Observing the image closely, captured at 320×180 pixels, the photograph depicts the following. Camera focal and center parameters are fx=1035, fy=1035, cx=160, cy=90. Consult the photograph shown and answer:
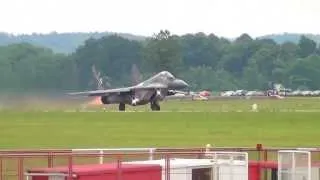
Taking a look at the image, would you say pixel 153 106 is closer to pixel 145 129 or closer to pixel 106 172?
pixel 145 129

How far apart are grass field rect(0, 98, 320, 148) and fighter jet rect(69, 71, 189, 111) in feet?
48.5

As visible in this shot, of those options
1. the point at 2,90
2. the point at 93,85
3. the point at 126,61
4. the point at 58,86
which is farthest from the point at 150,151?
the point at 126,61

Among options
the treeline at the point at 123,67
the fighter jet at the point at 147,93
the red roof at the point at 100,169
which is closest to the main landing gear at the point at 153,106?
the fighter jet at the point at 147,93

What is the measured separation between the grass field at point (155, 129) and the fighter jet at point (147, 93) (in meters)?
14.8

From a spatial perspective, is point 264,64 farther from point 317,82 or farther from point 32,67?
point 32,67

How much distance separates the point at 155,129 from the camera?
59094mm

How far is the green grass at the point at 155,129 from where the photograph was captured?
47.6 meters

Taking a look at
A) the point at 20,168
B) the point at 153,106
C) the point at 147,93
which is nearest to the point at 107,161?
the point at 20,168

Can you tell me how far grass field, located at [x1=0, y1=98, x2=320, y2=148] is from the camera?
4756cm

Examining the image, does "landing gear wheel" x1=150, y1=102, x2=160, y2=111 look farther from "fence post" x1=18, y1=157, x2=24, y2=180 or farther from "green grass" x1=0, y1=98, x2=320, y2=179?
"fence post" x1=18, y1=157, x2=24, y2=180

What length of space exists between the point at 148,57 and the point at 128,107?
142 ft

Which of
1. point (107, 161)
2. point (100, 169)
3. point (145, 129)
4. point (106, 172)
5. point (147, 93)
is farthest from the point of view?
point (147, 93)

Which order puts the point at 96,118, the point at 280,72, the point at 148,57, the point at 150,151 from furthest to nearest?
the point at 280,72, the point at 148,57, the point at 96,118, the point at 150,151

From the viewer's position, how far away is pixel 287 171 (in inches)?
747
